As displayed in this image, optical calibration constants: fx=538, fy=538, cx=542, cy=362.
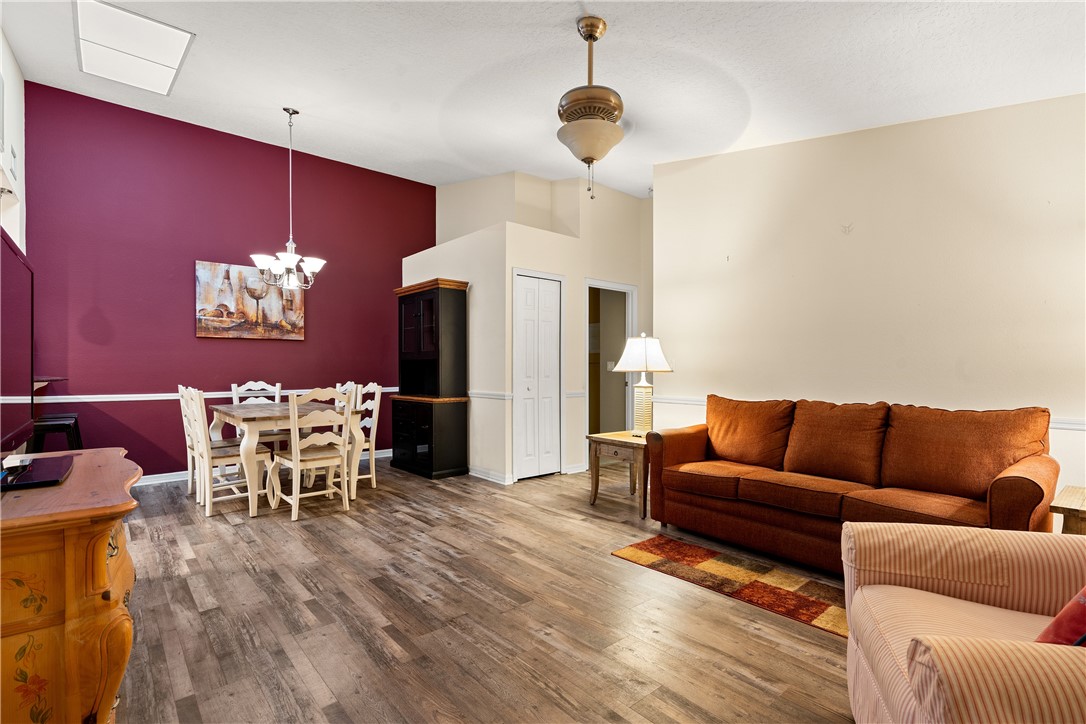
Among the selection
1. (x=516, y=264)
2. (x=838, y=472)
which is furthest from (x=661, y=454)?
(x=516, y=264)

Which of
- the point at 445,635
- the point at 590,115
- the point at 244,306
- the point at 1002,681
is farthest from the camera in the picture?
the point at 244,306

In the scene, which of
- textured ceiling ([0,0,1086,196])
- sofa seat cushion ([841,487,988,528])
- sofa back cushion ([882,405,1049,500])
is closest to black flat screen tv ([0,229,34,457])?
textured ceiling ([0,0,1086,196])

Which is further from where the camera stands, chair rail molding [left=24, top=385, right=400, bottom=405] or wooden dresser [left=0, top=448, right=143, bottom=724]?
chair rail molding [left=24, top=385, right=400, bottom=405]

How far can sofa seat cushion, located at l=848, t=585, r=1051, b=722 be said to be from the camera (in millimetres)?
1274

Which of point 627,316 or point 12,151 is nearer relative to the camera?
point 12,151

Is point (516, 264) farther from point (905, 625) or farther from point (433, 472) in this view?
point (905, 625)

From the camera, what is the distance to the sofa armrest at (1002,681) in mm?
955

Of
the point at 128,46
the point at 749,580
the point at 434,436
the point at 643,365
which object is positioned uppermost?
the point at 128,46

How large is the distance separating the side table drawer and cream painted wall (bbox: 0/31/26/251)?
4.26m

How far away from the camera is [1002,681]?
989mm

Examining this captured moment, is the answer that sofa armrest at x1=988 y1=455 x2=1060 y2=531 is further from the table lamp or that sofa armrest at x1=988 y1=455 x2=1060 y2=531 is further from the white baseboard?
the white baseboard

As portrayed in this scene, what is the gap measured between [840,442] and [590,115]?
7.98 feet

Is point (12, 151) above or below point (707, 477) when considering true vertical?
above

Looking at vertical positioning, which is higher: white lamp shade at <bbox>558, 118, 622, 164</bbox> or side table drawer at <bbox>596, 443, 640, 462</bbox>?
white lamp shade at <bbox>558, 118, 622, 164</bbox>
